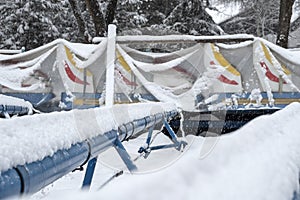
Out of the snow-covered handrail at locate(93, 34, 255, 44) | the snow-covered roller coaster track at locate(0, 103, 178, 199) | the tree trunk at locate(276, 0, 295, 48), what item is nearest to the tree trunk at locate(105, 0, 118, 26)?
the tree trunk at locate(276, 0, 295, 48)

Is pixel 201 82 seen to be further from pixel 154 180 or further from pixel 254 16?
pixel 254 16

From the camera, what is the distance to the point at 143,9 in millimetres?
24156

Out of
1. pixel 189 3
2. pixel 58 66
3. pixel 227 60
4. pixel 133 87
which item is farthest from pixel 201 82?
pixel 189 3

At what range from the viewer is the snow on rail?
4.00 ft

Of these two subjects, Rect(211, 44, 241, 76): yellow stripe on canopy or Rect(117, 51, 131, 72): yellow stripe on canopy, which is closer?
Rect(211, 44, 241, 76): yellow stripe on canopy

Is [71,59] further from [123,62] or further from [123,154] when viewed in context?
[123,154]

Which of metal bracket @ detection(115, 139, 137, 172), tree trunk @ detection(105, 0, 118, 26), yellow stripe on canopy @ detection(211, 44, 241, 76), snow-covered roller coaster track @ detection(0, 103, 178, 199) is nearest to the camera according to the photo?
snow-covered roller coaster track @ detection(0, 103, 178, 199)

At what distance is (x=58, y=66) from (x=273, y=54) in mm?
3304

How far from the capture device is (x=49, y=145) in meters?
1.47

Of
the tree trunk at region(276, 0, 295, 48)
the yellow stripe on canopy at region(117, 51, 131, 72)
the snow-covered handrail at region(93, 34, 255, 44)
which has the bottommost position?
the yellow stripe on canopy at region(117, 51, 131, 72)

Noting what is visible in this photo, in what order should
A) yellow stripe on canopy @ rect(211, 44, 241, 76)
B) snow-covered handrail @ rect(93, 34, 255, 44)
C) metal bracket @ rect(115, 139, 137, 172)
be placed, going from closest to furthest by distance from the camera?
metal bracket @ rect(115, 139, 137, 172) < yellow stripe on canopy @ rect(211, 44, 241, 76) < snow-covered handrail @ rect(93, 34, 255, 44)

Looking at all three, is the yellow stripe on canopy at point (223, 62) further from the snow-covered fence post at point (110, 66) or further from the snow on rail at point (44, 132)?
the snow on rail at point (44, 132)

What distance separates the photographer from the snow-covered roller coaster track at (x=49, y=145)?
118 cm

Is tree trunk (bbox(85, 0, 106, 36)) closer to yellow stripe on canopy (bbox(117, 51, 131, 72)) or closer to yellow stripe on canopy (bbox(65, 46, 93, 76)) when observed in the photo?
yellow stripe on canopy (bbox(65, 46, 93, 76))
